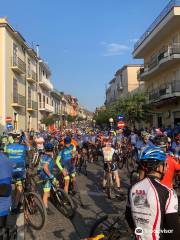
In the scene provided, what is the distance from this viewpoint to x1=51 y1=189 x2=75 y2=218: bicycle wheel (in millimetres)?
7772

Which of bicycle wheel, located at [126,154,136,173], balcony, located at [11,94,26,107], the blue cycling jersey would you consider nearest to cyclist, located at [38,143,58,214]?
the blue cycling jersey

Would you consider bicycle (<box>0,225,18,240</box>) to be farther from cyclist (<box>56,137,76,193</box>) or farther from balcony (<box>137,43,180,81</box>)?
balcony (<box>137,43,180,81</box>)

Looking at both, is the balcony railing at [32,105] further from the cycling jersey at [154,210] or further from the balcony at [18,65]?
the cycling jersey at [154,210]

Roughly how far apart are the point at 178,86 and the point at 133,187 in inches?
1124

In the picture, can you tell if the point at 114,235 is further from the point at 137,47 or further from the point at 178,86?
the point at 137,47

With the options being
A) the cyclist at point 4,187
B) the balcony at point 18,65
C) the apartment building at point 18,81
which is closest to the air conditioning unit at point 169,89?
the apartment building at point 18,81

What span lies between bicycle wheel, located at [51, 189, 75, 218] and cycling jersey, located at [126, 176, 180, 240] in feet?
16.0

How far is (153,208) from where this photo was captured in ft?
9.26

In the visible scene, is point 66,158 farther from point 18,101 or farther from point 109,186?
point 18,101

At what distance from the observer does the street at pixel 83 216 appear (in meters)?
6.62

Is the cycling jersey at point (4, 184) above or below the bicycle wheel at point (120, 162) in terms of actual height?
above

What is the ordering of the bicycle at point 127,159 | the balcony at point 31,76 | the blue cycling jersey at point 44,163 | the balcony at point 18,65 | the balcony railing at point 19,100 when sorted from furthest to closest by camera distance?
the balcony at point 31,76, the balcony railing at point 19,100, the balcony at point 18,65, the bicycle at point 127,159, the blue cycling jersey at point 44,163

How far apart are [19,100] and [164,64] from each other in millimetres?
14777

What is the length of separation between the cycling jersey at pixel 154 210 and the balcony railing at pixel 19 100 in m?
34.2
